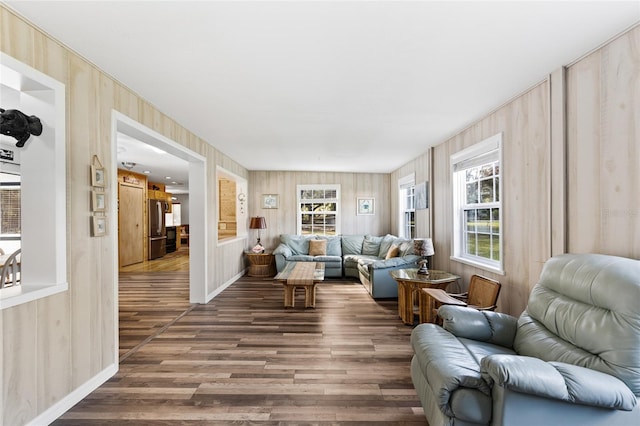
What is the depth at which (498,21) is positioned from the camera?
1.73 meters

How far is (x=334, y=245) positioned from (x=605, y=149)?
529 cm

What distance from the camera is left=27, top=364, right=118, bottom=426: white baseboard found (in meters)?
1.83

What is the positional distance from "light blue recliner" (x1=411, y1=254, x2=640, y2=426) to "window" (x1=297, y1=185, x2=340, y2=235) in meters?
5.61

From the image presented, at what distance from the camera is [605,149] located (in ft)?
6.48

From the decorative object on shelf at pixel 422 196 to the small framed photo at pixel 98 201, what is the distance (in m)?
4.48

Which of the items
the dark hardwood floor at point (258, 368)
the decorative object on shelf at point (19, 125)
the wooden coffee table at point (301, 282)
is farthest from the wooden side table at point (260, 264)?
the decorative object on shelf at point (19, 125)

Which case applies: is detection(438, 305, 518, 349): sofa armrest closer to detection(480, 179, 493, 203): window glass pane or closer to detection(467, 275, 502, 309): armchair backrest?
detection(467, 275, 502, 309): armchair backrest

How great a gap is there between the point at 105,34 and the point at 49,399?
238 centimetres

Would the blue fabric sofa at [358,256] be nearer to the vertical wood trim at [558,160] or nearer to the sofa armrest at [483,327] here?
the vertical wood trim at [558,160]

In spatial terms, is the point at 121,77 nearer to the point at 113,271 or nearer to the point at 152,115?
the point at 152,115

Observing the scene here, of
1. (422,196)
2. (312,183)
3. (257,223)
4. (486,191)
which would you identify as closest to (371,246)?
(422,196)

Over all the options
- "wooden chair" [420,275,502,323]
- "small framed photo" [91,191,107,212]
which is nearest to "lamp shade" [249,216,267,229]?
"wooden chair" [420,275,502,323]

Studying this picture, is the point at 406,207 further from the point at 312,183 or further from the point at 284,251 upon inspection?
the point at 284,251

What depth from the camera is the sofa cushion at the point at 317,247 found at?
6.67 m
